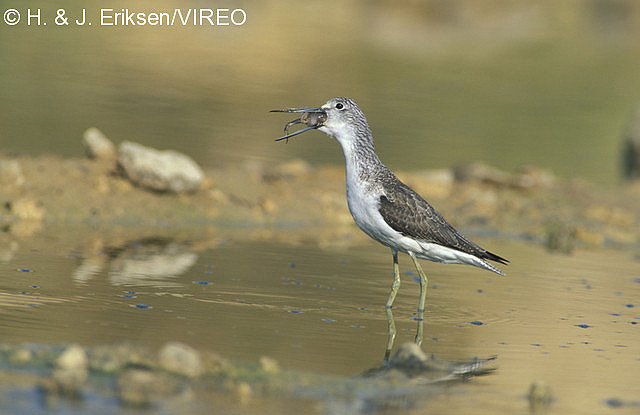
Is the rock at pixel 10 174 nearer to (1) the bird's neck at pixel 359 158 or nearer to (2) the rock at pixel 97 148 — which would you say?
(2) the rock at pixel 97 148

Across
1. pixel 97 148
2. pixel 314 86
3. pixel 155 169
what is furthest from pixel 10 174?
pixel 314 86

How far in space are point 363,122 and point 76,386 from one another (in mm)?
4736

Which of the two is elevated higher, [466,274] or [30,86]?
[30,86]

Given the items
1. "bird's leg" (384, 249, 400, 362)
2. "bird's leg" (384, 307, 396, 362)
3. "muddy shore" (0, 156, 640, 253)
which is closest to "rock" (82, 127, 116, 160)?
"muddy shore" (0, 156, 640, 253)

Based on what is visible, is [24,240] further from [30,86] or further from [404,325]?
[30,86]

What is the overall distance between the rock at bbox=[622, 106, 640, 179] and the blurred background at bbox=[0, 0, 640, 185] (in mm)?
419

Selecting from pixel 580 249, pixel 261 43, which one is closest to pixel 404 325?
pixel 580 249

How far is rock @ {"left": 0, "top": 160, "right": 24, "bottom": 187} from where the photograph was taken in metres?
12.5

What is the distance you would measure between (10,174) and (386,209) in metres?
5.59

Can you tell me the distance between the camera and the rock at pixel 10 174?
12.5 metres

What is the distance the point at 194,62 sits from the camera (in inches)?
1136

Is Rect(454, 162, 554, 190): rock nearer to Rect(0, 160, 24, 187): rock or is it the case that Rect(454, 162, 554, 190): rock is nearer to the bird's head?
the bird's head

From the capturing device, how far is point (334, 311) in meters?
8.80

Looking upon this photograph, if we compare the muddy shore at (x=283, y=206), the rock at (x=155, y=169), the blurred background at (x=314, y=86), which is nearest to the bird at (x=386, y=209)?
the muddy shore at (x=283, y=206)
